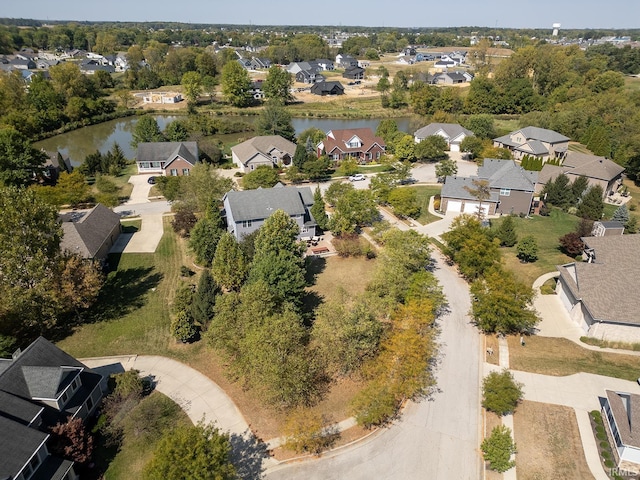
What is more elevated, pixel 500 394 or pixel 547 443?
pixel 500 394

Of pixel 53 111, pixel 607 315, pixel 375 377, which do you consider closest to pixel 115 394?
pixel 375 377

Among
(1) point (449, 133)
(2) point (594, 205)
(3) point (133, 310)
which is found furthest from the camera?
(1) point (449, 133)


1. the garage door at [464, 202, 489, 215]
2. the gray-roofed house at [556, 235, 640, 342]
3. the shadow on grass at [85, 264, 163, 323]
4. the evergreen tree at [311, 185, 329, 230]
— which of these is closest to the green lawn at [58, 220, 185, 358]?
the shadow on grass at [85, 264, 163, 323]

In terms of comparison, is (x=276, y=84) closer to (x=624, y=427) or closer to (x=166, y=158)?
(x=166, y=158)

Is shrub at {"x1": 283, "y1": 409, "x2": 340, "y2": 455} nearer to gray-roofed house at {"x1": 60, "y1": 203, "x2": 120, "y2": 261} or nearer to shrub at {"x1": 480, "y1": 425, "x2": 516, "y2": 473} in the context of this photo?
shrub at {"x1": 480, "y1": 425, "x2": 516, "y2": 473}

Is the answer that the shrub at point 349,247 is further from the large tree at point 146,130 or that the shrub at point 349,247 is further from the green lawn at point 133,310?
the large tree at point 146,130

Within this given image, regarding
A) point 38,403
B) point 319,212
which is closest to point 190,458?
point 38,403
